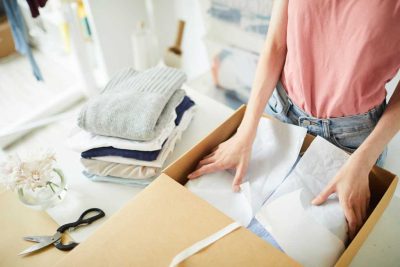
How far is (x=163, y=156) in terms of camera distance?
2.64ft

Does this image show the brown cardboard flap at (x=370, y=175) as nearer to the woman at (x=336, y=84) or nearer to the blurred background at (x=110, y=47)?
the woman at (x=336, y=84)

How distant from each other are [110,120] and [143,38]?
3.26ft

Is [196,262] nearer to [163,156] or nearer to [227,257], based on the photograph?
[227,257]

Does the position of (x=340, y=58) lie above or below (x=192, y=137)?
above

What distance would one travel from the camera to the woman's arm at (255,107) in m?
0.71

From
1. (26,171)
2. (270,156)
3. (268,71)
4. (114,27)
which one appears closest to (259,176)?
(270,156)

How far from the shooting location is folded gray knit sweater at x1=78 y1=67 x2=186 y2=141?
2.53ft

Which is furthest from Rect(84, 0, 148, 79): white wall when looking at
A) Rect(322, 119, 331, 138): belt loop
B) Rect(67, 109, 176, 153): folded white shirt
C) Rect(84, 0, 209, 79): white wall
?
Rect(322, 119, 331, 138): belt loop

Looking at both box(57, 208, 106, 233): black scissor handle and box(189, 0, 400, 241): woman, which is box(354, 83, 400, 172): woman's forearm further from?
box(57, 208, 106, 233): black scissor handle

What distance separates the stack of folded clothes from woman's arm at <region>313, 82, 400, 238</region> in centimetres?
40

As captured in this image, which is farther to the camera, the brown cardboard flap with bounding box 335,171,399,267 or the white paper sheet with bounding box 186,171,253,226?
the white paper sheet with bounding box 186,171,253,226

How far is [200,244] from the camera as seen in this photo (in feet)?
1.72

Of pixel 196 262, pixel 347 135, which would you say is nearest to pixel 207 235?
pixel 196 262

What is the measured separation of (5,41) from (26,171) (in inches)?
42.2
